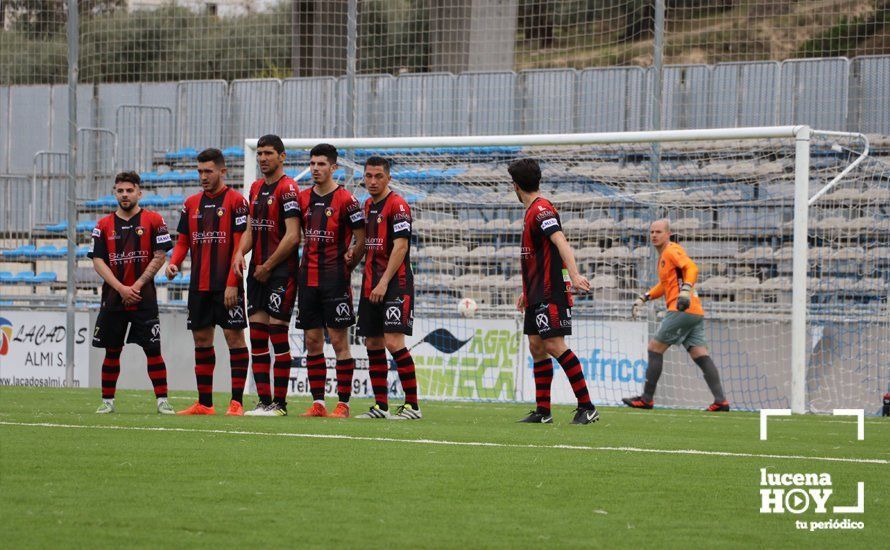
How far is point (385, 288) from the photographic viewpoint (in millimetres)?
9469

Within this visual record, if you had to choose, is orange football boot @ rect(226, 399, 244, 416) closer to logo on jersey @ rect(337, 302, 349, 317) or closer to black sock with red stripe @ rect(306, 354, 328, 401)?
black sock with red stripe @ rect(306, 354, 328, 401)

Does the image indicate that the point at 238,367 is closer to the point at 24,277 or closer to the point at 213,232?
the point at 213,232

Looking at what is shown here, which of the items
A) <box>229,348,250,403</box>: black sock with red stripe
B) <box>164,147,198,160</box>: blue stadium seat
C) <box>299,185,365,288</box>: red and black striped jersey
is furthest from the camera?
<box>164,147,198,160</box>: blue stadium seat

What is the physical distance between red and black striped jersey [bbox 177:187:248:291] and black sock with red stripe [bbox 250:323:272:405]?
18.1 inches

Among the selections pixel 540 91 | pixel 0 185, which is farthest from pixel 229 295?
pixel 0 185

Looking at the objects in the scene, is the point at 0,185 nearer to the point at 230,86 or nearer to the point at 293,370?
the point at 230,86

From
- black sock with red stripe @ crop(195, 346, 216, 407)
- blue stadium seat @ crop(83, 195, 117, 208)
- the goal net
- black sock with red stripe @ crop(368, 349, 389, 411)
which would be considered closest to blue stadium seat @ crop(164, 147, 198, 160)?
blue stadium seat @ crop(83, 195, 117, 208)

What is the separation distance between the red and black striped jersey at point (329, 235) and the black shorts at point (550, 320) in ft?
5.22

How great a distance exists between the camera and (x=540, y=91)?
2003cm

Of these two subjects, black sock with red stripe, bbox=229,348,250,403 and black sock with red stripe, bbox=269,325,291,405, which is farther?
black sock with red stripe, bbox=229,348,250,403

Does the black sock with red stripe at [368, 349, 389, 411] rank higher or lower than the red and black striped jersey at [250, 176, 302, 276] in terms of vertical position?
lower

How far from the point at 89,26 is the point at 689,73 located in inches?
386

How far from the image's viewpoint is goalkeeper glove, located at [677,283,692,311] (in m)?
12.8

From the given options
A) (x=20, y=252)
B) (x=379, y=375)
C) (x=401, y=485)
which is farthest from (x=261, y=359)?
(x=20, y=252)
